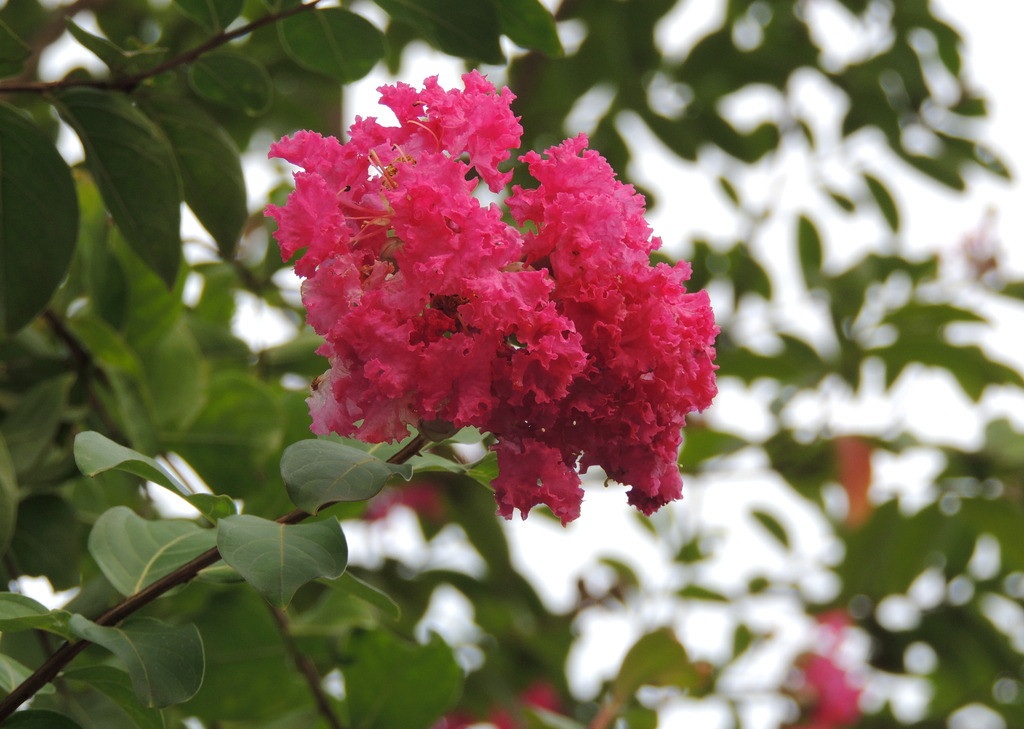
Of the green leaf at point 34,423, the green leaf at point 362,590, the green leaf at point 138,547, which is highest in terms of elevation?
the green leaf at point 362,590

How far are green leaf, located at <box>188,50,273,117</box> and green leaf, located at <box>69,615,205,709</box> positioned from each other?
1.99 feet

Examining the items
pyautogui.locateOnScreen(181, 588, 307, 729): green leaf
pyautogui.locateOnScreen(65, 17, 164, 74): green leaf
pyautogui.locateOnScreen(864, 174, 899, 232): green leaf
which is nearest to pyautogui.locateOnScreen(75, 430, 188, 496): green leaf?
pyautogui.locateOnScreen(65, 17, 164, 74): green leaf

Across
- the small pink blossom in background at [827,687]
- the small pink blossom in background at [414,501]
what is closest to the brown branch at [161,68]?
the small pink blossom in background at [414,501]

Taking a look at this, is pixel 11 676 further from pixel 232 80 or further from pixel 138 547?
pixel 232 80

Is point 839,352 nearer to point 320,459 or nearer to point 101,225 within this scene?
point 101,225

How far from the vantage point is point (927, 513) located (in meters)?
2.24

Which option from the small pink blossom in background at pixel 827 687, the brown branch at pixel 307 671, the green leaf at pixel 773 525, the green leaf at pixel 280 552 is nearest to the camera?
the green leaf at pixel 280 552

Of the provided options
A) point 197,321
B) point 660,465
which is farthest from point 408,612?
point 660,465

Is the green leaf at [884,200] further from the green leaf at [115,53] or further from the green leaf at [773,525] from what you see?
the green leaf at [115,53]

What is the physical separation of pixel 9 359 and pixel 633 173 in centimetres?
131

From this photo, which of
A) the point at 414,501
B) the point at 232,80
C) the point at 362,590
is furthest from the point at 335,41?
the point at 414,501

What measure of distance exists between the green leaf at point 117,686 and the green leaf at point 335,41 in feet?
2.14

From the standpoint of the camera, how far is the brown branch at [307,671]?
4.05ft

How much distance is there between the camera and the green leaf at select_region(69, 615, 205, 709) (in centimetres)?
76
